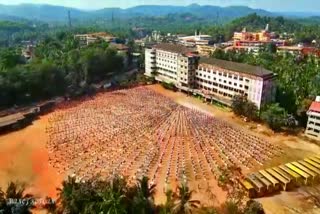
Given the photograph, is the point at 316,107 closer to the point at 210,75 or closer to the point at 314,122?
the point at 314,122

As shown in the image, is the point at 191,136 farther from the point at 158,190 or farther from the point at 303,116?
the point at 303,116

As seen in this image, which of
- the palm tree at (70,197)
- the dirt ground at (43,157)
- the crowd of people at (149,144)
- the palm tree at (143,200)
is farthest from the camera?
the crowd of people at (149,144)

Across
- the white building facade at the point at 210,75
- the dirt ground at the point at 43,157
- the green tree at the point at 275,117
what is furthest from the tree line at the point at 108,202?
the white building facade at the point at 210,75

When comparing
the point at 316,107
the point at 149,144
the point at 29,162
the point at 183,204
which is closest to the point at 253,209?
the point at 183,204

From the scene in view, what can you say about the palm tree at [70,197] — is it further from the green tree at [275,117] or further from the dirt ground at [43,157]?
the green tree at [275,117]

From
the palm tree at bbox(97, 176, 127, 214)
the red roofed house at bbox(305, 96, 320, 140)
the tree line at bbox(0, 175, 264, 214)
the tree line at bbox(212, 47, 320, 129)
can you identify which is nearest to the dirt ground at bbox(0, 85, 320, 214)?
the red roofed house at bbox(305, 96, 320, 140)

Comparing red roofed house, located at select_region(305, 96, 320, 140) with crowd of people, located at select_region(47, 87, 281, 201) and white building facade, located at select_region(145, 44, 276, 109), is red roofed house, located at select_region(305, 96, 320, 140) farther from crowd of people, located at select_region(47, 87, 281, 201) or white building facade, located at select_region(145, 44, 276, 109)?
white building facade, located at select_region(145, 44, 276, 109)
